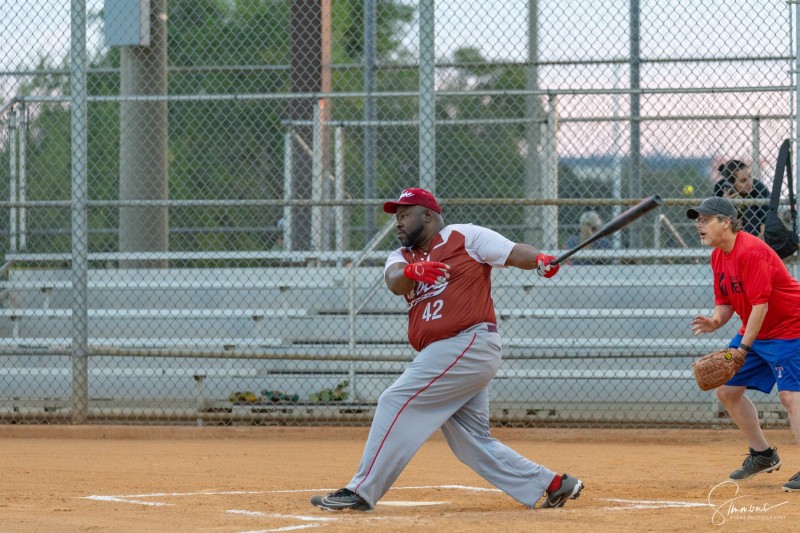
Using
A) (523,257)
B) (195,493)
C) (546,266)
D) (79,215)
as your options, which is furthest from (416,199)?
(79,215)

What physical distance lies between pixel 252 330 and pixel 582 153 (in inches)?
153

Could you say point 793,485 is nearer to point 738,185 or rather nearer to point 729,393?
point 729,393

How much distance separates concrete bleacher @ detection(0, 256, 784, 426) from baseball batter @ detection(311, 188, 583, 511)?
12.1ft

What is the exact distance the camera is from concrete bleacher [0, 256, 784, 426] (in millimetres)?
9805

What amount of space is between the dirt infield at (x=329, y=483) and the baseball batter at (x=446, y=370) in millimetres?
152

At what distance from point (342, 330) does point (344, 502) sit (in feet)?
17.6

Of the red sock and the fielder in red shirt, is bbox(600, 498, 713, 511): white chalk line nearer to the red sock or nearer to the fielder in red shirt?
the red sock

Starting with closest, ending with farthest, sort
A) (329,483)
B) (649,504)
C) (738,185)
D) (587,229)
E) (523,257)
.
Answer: (523,257) < (649,504) < (329,483) < (738,185) < (587,229)

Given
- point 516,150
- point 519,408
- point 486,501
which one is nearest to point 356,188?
point 516,150

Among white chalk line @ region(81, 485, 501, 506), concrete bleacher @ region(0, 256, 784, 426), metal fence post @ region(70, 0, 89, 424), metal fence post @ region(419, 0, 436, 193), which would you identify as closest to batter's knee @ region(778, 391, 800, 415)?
white chalk line @ region(81, 485, 501, 506)

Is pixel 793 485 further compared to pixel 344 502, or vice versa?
pixel 793 485

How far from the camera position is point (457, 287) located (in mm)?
5500

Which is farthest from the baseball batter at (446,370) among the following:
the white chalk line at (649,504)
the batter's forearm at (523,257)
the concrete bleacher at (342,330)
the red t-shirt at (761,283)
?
the concrete bleacher at (342,330)

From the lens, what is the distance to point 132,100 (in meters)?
11.5
